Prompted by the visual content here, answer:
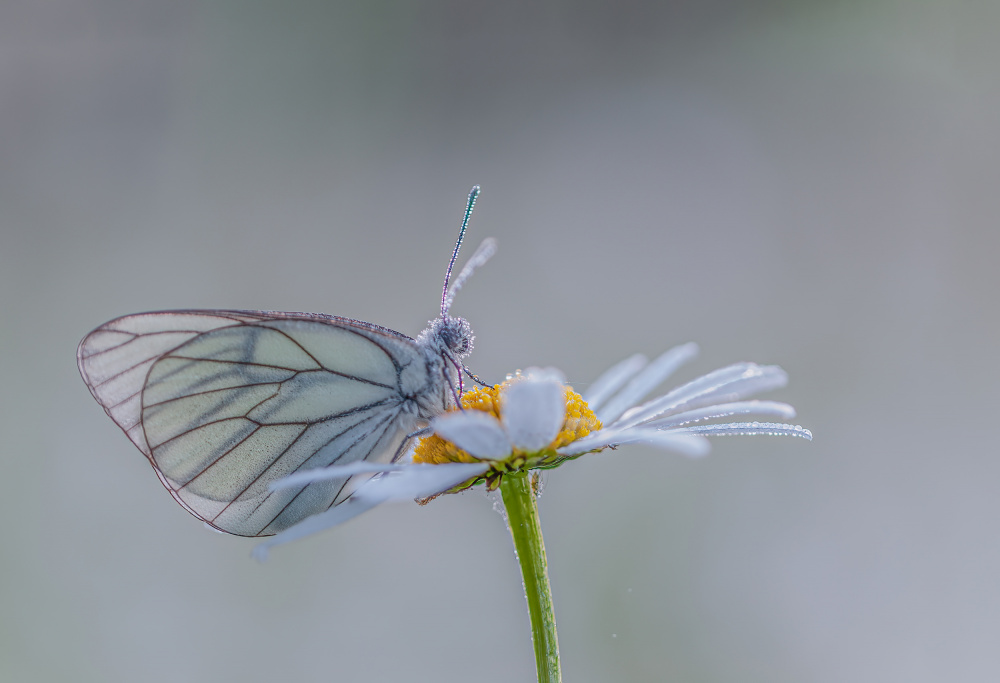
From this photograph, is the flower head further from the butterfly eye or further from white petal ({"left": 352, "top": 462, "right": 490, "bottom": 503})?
the butterfly eye

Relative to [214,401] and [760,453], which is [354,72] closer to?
[760,453]

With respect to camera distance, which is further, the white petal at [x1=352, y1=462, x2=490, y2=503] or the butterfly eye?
the butterfly eye

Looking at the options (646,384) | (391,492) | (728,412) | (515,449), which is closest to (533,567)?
(515,449)

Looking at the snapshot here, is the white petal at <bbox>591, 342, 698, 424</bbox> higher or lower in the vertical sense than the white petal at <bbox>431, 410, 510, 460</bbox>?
higher

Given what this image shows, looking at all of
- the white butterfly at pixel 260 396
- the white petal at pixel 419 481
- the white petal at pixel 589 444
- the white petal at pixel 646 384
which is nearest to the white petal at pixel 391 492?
the white petal at pixel 419 481

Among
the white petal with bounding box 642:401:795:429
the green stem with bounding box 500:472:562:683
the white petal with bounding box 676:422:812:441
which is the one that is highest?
the white petal with bounding box 642:401:795:429

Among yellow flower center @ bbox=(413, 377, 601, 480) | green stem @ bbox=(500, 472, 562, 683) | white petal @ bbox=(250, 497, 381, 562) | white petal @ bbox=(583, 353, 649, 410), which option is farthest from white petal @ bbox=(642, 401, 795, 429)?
white petal @ bbox=(250, 497, 381, 562)

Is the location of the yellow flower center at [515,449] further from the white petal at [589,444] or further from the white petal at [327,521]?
the white petal at [327,521]
